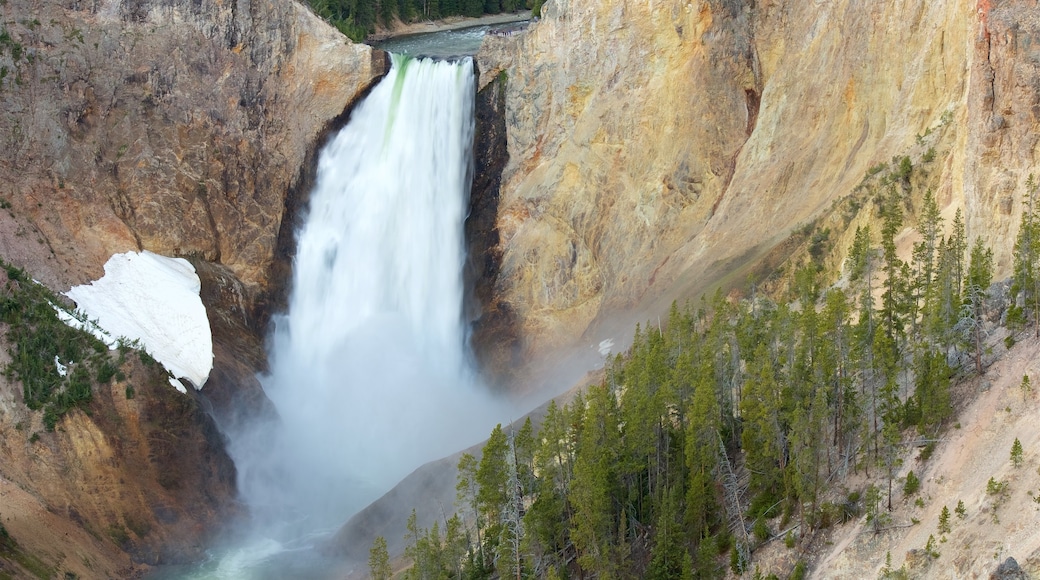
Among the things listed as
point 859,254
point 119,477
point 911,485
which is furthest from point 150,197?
point 911,485

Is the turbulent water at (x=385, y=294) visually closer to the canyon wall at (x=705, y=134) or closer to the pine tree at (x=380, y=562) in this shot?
the canyon wall at (x=705, y=134)

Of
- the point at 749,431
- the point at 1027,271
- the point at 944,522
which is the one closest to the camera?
the point at 944,522

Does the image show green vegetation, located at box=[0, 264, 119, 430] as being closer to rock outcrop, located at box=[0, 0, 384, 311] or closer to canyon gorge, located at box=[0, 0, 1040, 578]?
canyon gorge, located at box=[0, 0, 1040, 578]

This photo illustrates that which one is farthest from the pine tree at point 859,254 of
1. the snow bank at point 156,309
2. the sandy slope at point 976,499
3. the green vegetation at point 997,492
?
the snow bank at point 156,309

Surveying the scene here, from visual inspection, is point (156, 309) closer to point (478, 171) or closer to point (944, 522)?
point (478, 171)

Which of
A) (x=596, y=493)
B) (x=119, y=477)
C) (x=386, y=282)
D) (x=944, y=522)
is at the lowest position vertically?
(x=119, y=477)

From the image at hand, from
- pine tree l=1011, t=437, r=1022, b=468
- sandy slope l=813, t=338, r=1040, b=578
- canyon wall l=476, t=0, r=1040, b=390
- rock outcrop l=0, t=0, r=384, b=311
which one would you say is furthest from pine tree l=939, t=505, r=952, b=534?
rock outcrop l=0, t=0, r=384, b=311

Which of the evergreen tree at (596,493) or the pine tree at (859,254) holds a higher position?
the pine tree at (859,254)
